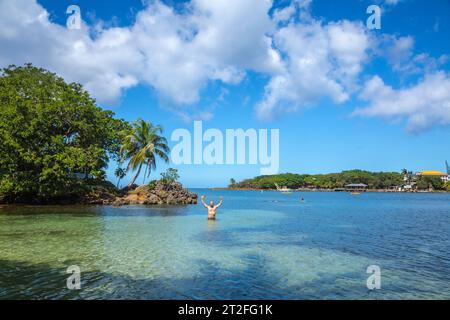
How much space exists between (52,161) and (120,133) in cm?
1123

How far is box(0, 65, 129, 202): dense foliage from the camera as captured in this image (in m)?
29.6

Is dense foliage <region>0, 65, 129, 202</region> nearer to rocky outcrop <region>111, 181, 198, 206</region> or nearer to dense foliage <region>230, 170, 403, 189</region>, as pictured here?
rocky outcrop <region>111, 181, 198, 206</region>

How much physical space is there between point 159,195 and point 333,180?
13818 cm

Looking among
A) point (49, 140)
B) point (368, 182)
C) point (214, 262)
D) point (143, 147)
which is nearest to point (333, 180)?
point (368, 182)

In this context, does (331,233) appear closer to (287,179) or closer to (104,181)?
(104,181)

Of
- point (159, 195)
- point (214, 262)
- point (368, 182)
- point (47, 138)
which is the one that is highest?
point (47, 138)

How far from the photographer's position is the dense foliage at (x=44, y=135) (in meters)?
29.6

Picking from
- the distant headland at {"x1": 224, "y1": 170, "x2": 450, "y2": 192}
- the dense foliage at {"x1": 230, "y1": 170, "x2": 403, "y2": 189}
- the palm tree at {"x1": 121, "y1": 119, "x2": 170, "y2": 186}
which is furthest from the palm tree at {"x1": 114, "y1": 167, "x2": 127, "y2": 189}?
the dense foliage at {"x1": 230, "y1": 170, "x2": 403, "y2": 189}

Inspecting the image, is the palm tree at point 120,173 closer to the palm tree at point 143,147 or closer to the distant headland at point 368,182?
the palm tree at point 143,147

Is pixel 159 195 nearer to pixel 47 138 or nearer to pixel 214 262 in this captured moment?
pixel 47 138

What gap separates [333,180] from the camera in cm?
16700

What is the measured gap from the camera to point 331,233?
2053 cm
